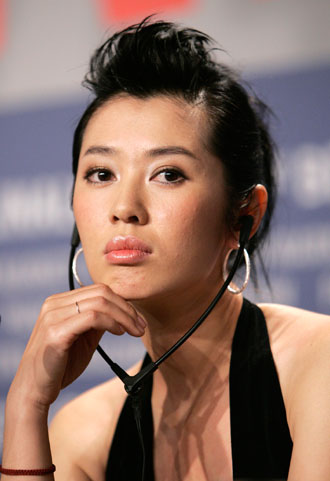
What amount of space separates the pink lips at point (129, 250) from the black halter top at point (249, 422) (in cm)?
30

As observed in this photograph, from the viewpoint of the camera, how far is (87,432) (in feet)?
4.31

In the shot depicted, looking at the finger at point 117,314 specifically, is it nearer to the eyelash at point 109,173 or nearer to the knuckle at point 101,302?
the knuckle at point 101,302

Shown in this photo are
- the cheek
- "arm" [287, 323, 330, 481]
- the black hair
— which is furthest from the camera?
the black hair

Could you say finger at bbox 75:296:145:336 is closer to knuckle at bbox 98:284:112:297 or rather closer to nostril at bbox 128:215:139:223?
knuckle at bbox 98:284:112:297

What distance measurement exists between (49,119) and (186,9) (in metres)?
0.57

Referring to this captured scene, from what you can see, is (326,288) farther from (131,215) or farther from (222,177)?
(131,215)

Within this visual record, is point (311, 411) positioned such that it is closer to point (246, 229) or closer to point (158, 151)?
point (246, 229)

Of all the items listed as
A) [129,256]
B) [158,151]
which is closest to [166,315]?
[129,256]

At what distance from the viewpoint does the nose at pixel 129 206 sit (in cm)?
103

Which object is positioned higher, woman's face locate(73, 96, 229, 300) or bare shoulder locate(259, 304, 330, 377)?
woman's face locate(73, 96, 229, 300)

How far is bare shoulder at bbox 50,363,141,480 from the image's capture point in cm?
127

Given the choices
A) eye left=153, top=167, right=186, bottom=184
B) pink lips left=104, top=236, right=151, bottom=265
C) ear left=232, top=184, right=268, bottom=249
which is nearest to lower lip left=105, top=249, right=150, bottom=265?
pink lips left=104, top=236, right=151, bottom=265

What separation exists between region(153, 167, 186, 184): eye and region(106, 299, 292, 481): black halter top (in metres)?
0.32

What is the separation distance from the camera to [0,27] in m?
2.19
